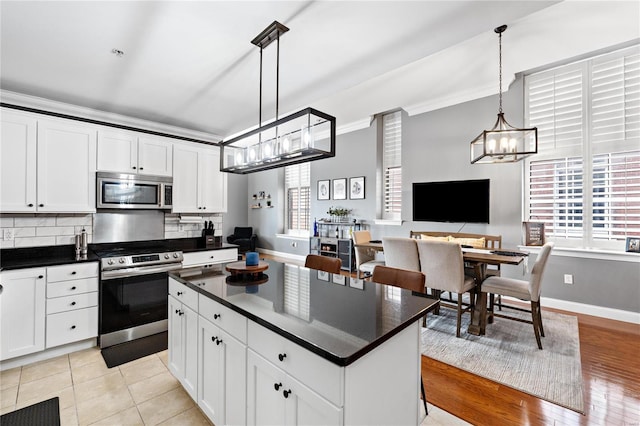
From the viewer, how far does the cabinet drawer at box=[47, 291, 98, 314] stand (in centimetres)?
259

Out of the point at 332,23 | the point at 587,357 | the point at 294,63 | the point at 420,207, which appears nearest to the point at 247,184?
the point at 420,207

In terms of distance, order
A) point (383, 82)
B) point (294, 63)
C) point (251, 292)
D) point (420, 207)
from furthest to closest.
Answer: point (420, 207), point (383, 82), point (294, 63), point (251, 292)

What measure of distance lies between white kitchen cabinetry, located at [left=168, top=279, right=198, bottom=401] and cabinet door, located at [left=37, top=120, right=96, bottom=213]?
5.64 feet

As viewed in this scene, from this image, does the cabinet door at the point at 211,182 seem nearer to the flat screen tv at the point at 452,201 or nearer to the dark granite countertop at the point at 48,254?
the dark granite countertop at the point at 48,254

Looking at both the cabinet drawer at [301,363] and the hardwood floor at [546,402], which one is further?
the hardwood floor at [546,402]

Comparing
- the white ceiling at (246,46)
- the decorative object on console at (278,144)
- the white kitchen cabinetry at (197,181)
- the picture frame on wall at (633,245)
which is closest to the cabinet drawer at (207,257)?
the white kitchen cabinetry at (197,181)

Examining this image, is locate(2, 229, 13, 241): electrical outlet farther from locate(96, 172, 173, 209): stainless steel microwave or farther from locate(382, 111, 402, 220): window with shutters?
locate(382, 111, 402, 220): window with shutters

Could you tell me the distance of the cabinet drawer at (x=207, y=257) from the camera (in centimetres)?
346

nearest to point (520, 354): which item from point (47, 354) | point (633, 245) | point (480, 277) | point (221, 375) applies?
point (480, 277)

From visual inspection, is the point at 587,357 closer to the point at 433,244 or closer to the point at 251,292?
the point at 433,244

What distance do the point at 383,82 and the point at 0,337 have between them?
4.92 meters

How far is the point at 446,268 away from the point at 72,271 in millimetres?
3737

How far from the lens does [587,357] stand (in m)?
2.61

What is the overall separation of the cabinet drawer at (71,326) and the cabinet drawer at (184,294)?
1284 millimetres
